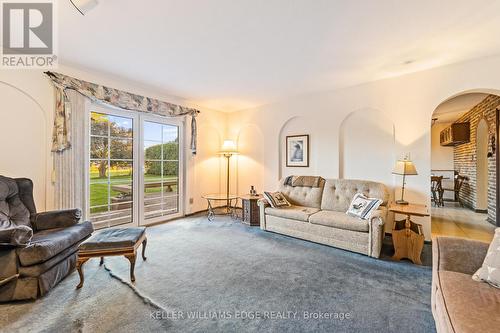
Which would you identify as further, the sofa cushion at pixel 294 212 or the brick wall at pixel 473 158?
the brick wall at pixel 473 158

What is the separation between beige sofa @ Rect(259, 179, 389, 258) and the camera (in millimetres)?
2959

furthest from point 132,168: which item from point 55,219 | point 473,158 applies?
point 473,158

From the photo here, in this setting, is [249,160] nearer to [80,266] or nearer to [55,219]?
[55,219]

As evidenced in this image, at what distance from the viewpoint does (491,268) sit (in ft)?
4.77

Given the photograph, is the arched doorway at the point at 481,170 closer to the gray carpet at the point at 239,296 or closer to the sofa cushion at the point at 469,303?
the gray carpet at the point at 239,296

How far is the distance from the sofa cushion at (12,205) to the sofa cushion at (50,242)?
9.5 inches

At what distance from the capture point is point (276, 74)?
3.64 meters

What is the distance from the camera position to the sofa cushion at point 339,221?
9.85ft

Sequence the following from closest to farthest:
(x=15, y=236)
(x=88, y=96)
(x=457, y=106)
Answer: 1. (x=15, y=236)
2. (x=88, y=96)
3. (x=457, y=106)

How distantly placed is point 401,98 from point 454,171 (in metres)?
5.83

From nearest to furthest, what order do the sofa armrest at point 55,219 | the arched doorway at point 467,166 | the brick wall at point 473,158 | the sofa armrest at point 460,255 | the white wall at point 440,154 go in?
the sofa armrest at point 460,255 < the sofa armrest at point 55,219 < the arched doorway at point 467,166 < the brick wall at point 473,158 < the white wall at point 440,154

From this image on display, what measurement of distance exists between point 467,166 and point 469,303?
6.91m

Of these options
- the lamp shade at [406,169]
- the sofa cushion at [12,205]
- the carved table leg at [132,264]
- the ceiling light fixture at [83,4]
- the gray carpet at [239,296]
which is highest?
the ceiling light fixture at [83,4]

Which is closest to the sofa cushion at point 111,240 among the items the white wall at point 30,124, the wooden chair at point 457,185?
the white wall at point 30,124
